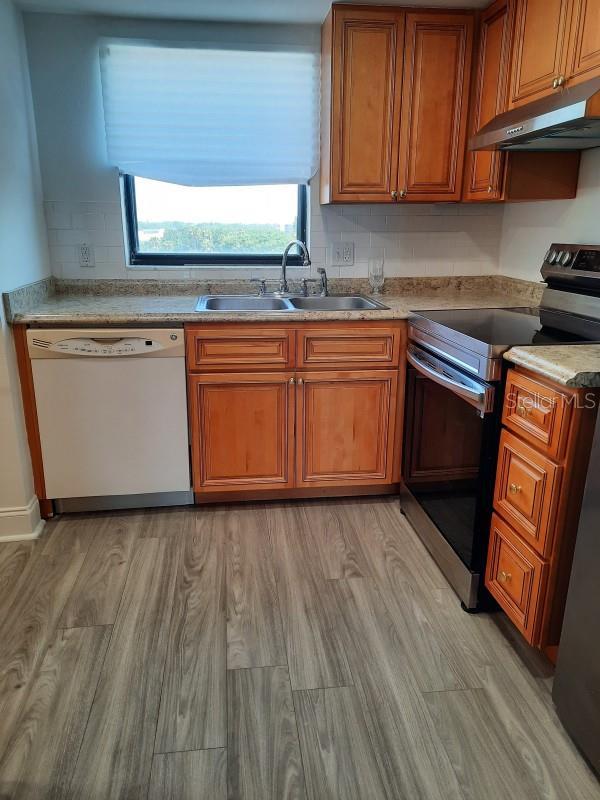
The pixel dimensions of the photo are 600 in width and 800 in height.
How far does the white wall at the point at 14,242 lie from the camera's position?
94.3 inches

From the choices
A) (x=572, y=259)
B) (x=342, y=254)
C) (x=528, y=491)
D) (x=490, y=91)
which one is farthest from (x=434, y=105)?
(x=528, y=491)

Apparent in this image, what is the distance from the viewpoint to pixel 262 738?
155cm

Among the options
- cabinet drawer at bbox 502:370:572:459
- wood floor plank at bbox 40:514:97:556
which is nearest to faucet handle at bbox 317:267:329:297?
cabinet drawer at bbox 502:370:572:459

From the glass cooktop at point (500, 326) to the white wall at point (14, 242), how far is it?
172cm

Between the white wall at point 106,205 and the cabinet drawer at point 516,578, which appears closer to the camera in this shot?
the cabinet drawer at point 516,578

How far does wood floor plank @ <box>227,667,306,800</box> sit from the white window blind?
2.36 meters

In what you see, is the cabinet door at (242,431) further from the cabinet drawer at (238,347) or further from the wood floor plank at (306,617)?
the wood floor plank at (306,617)

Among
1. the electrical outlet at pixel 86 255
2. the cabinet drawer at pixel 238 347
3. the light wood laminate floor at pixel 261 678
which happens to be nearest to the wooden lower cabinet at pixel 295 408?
the cabinet drawer at pixel 238 347

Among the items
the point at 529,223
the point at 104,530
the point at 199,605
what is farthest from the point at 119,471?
the point at 529,223

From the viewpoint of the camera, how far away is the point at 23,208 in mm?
2629

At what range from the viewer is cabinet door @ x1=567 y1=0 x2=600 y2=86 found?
6.23 ft

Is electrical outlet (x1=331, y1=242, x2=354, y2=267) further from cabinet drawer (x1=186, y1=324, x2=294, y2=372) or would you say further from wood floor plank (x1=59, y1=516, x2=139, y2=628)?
wood floor plank (x1=59, y1=516, x2=139, y2=628)

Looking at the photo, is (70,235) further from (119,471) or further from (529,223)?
(529,223)

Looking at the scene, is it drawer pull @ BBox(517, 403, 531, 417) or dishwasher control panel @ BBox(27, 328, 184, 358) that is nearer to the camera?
drawer pull @ BBox(517, 403, 531, 417)
